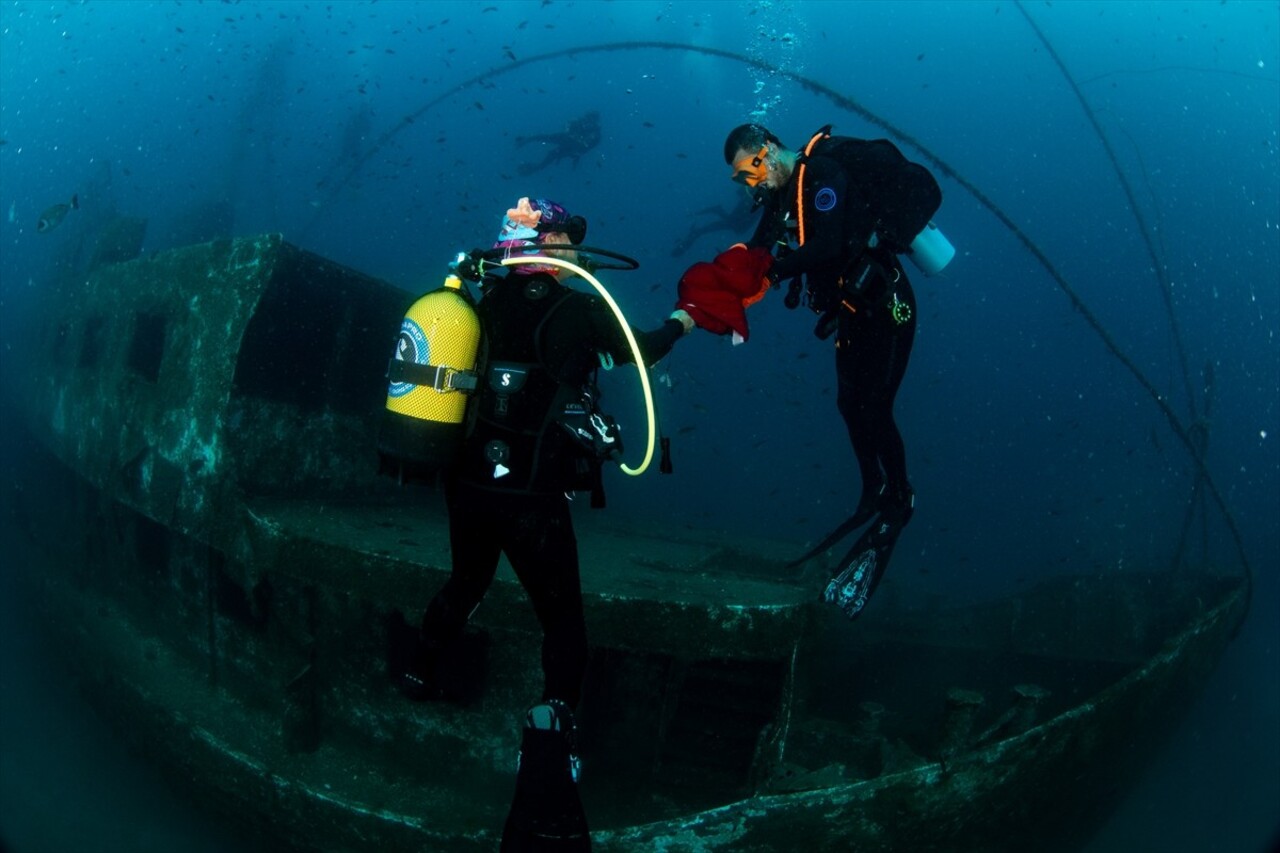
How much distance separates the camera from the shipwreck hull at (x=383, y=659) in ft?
13.2

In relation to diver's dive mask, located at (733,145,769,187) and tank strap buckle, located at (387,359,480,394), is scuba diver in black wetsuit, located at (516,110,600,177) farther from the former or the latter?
tank strap buckle, located at (387,359,480,394)

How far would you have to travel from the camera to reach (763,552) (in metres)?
8.84

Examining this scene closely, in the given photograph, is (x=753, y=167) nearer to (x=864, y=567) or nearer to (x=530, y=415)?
(x=530, y=415)

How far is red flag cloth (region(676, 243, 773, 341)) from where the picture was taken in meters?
3.35

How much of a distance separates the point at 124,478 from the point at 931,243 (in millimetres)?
6806

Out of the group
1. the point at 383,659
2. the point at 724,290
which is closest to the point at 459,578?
the point at 724,290

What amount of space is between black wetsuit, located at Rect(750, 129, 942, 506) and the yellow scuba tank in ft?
5.94

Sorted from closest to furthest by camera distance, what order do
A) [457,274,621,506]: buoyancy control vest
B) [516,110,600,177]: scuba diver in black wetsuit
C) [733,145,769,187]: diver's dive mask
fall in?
[457,274,621,506]: buoyancy control vest, [733,145,769,187]: diver's dive mask, [516,110,600,177]: scuba diver in black wetsuit

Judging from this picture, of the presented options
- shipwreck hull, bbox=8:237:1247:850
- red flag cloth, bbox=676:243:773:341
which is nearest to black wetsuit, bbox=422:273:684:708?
red flag cloth, bbox=676:243:773:341

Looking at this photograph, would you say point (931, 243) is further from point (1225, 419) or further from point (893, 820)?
point (1225, 419)

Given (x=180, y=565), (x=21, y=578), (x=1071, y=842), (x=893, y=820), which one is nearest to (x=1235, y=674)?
(x=1071, y=842)

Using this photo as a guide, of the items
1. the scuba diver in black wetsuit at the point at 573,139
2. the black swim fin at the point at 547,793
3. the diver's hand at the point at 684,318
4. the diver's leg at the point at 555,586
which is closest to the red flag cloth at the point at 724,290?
the diver's hand at the point at 684,318

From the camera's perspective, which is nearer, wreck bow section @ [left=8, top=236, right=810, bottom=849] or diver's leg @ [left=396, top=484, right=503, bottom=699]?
diver's leg @ [left=396, top=484, right=503, bottom=699]

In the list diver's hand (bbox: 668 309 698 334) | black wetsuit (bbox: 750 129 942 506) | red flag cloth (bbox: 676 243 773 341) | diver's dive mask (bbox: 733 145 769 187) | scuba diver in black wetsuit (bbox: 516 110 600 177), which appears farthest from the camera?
scuba diver in black wetsuit (bbox: 516 110 600 177)
